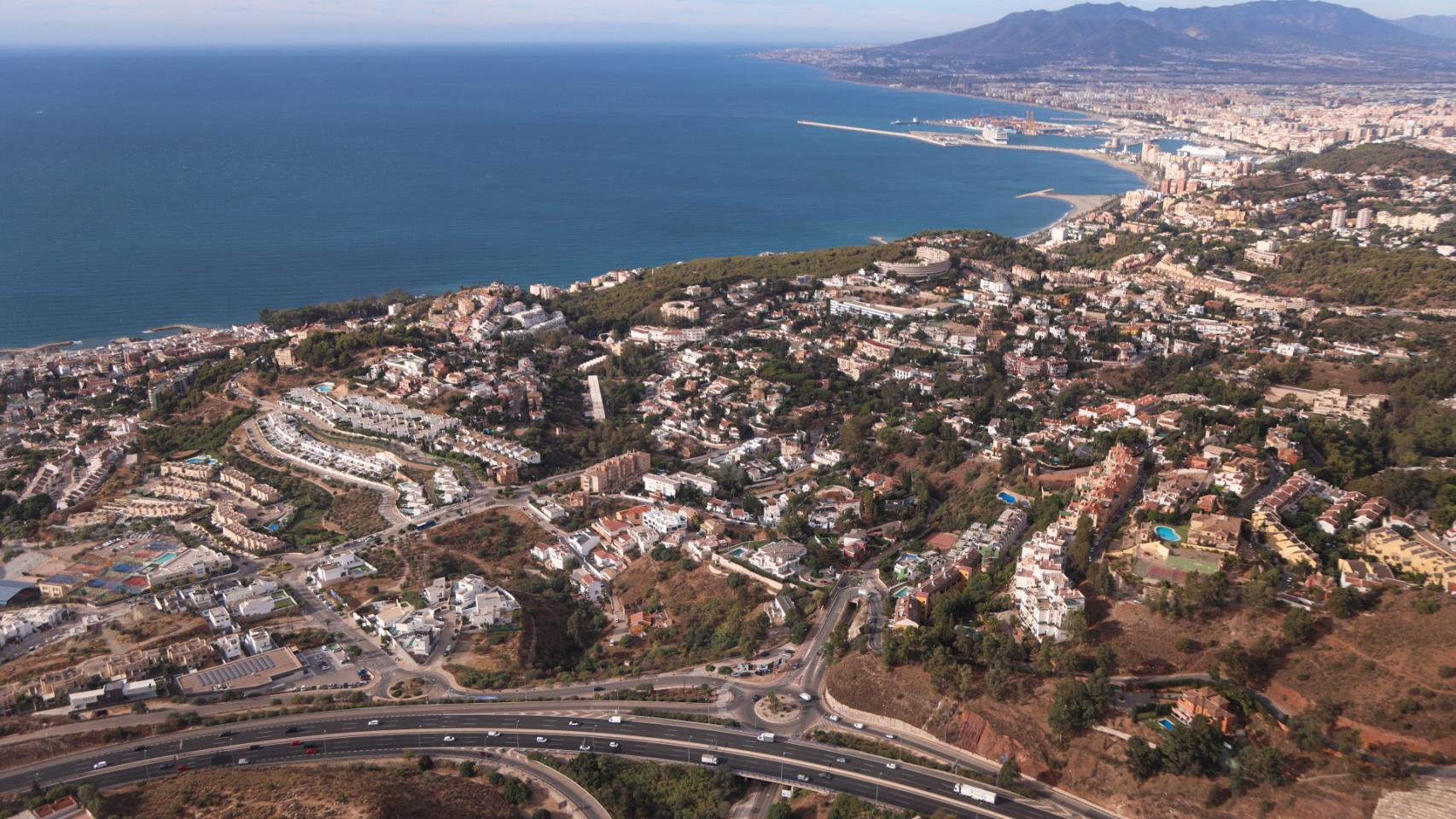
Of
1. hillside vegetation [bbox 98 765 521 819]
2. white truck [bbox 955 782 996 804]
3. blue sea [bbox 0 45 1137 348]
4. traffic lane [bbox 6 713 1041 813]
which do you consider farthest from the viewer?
blue sea [bbox 0 45 1137 348]

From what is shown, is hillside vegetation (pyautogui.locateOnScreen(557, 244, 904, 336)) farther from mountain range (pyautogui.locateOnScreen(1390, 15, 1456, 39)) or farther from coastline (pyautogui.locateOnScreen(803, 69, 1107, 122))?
mountain range (pyautogui.locateOnScreen(1390, 15, 1456, 39))

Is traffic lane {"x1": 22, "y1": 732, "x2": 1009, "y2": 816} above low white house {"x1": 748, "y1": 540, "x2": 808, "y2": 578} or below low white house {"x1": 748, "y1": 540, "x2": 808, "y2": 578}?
below

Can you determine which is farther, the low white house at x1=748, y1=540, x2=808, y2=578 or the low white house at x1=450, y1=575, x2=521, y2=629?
the low white house at x1=748, y1=540, x2=808, y2=578

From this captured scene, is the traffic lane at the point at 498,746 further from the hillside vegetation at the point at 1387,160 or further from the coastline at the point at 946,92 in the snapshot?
the coastline at the point at 946,92

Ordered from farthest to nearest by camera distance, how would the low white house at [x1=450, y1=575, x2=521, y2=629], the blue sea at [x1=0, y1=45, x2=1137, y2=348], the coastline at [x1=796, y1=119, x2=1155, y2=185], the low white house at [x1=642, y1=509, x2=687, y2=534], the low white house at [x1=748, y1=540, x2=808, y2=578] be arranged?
1. the coastline at [x1=796, y1=119, x2=1155, y2=185]
2. the blue sea at [x1=0, y1=45, x2=1137, y2=348]
3. the low white house at [x1=642, y1=509, x2=687, y2=534]
4. the low white house at [x1=748, y1=540, x2=808, y2=578]
5. the low white house at [x1=450, y1=575, x2=521, y2=629]

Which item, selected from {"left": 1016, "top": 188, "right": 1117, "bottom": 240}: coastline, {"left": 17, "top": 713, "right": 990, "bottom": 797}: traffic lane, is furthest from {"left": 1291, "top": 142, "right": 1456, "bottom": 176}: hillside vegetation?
{"left": 17, "top": 713, "right": 990, "bottom": 797}: traffic lane

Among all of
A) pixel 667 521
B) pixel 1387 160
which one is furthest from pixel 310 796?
pixel 1387 160

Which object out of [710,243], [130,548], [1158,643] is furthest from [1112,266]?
[130,548]
